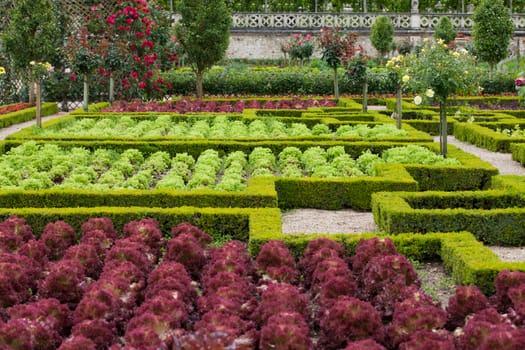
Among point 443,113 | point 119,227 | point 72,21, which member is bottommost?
point 119,227

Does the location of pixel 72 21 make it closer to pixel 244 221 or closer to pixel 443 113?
pixel 443 113

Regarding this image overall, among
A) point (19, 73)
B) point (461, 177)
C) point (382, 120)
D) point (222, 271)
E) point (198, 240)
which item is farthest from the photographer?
point (19, 73)

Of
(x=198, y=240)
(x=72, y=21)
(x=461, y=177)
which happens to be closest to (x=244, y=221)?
(x=198, y=240)

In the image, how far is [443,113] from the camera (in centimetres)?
1297

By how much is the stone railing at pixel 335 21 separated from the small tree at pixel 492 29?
13.8m

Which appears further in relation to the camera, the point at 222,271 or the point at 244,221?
the point at 244,221

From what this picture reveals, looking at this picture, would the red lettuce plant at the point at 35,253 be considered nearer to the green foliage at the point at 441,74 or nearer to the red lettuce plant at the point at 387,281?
the red lettuce plant at the point at 387,281

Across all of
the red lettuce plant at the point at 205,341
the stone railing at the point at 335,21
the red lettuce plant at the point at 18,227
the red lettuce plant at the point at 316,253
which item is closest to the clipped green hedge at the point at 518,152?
the red lettuce plant at the point at 316,253

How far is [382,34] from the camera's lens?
36.6 m

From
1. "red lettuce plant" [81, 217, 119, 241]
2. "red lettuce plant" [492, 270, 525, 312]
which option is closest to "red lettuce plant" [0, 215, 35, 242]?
"red lettuce plant" [81, 217, 119, 241]

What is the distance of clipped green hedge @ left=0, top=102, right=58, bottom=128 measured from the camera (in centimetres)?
1956

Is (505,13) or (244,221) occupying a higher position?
(505,13)

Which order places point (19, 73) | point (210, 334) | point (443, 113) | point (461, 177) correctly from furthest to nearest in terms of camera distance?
point (19, 73)
point (443, 113)
point (461, 177)
point (210, 334)

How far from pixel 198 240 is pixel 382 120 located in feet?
32.7
